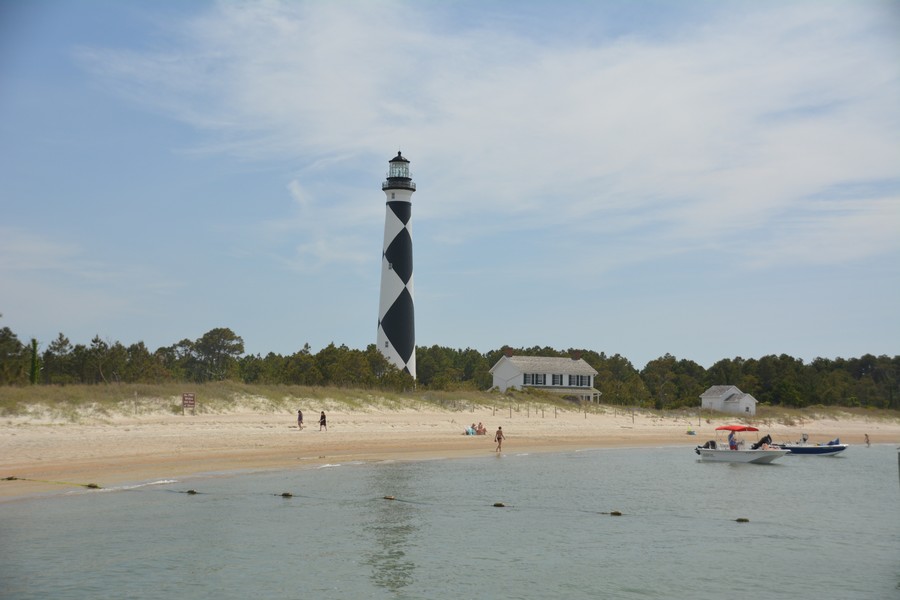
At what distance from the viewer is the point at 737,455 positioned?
47.3 m

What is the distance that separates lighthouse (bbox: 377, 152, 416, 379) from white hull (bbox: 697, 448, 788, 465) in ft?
79.3

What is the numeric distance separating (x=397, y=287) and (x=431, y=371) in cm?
2488

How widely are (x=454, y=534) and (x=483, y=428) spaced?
30.0 metres

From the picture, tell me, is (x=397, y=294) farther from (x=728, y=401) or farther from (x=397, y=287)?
(x=728, y=401)

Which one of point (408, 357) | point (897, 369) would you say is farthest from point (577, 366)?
point (897, 369)

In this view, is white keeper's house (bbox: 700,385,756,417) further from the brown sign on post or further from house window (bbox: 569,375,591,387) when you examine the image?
the brown sign on post

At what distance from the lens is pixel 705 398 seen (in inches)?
3337

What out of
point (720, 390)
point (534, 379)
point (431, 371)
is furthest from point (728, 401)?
point (431, 371)

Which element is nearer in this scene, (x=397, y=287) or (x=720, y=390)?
(x=397, y=287)

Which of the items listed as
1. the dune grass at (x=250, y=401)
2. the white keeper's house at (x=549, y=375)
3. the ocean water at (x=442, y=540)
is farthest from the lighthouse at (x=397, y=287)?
the ocean water at (x=442, y=540)

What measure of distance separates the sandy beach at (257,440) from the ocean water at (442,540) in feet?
9.18

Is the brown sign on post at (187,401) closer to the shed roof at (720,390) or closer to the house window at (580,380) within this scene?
the house window at (580,380)

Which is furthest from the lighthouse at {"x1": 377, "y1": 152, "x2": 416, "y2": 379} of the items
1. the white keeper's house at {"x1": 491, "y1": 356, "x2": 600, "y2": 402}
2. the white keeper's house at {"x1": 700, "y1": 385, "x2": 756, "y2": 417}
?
the white keeper's house at {"x1": 700, "y1": 385, "x2": 756, "y2": 417}

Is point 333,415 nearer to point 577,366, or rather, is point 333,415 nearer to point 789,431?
point 577,366
